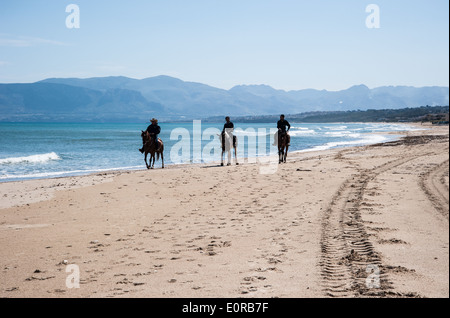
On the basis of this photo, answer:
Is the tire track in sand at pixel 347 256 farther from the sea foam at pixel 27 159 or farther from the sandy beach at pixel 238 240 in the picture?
the sea foam at pixel 27 159

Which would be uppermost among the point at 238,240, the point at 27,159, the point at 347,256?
the point at 347,256

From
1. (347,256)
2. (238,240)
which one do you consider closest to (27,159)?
(238,240)

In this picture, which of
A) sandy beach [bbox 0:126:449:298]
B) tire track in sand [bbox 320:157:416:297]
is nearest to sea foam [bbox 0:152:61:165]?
sandy beach [bbox 0:126:449:298]

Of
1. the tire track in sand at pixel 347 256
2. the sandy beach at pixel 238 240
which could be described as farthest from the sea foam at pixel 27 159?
the tire track in sand at pixel 347 256

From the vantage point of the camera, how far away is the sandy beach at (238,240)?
4.49 m

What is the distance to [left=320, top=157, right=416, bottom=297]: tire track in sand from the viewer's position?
4.24 m

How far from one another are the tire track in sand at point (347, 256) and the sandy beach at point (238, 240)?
0.8 inches

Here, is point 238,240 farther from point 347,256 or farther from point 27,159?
point 27,159

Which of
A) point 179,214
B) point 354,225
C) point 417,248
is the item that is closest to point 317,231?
point 354,225

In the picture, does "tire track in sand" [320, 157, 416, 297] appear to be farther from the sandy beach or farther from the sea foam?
the sea foam

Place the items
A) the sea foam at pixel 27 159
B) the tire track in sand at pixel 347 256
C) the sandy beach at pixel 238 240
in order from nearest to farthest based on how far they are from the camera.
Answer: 1. the tire track in sand at pixel 347 256
2. the sandy beach at pixel 238 240
3. the sea foam at pixel 27 159

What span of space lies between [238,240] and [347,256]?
6.73 feet

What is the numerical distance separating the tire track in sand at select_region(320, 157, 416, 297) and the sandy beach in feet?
0.07

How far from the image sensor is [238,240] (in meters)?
6.92
